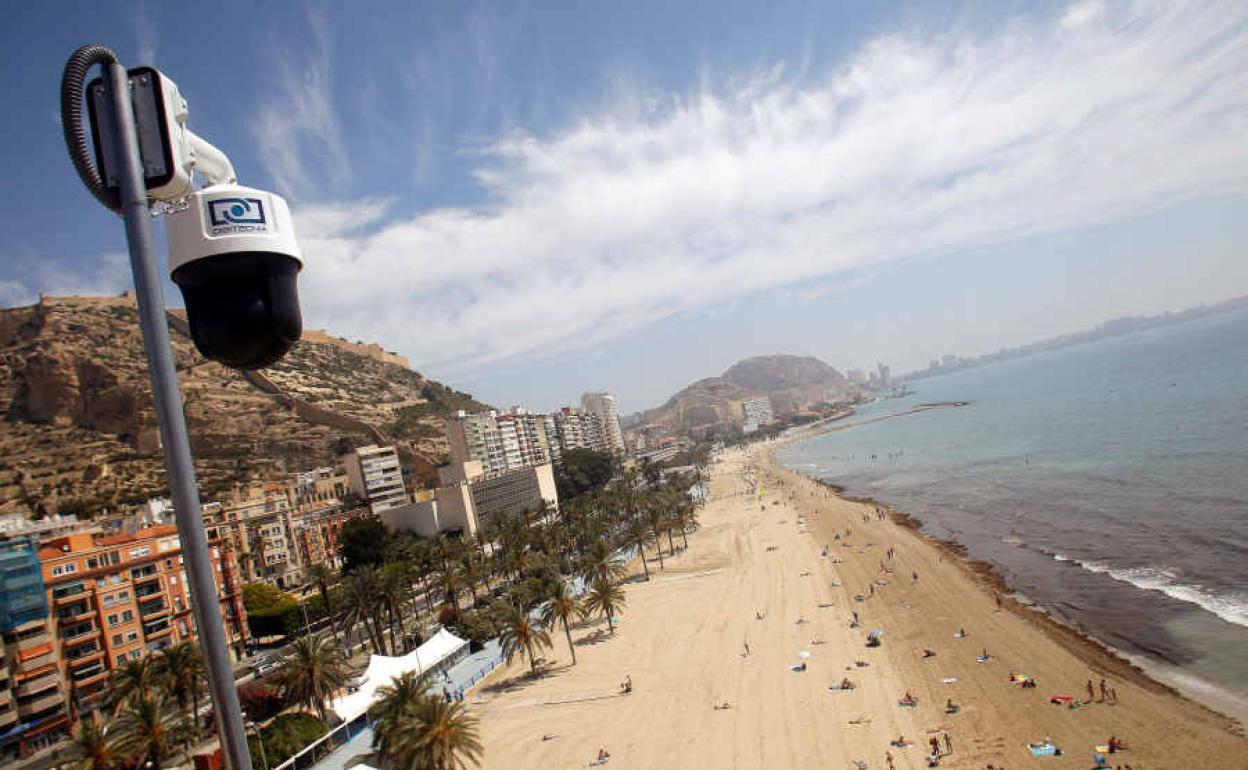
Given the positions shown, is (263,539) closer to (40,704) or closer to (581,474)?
(40,704)

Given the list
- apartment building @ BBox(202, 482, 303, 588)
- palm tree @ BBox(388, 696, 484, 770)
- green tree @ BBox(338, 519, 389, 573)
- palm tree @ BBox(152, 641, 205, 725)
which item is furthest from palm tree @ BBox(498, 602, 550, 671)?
apartment building @ BBox(202, 482, 303, 588)

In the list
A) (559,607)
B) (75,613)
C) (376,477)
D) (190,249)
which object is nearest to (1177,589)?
(559,607)

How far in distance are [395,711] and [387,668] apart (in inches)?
297

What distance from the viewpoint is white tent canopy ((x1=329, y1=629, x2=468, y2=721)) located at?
22344 mm

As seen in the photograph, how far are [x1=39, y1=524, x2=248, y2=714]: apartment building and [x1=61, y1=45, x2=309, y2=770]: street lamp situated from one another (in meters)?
34.3

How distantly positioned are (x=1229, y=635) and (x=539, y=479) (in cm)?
6200

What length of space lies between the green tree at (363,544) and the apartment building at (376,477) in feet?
53.6

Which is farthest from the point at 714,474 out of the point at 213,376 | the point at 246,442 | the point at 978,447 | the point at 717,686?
the point at 717,686

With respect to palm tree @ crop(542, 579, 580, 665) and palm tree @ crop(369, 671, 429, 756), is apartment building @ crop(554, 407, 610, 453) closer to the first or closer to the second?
palm tree @ crop(542, 579, 580, 665)

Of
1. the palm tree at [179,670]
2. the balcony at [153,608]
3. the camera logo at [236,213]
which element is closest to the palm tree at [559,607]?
the palm tree at [179,670]

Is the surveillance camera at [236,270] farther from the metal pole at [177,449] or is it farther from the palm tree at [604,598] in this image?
the palm tree at [604,598]

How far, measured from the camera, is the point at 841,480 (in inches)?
3179

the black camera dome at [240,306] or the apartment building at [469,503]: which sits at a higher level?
the black camera dome at [240,306]

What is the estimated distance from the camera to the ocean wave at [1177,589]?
964 inches
